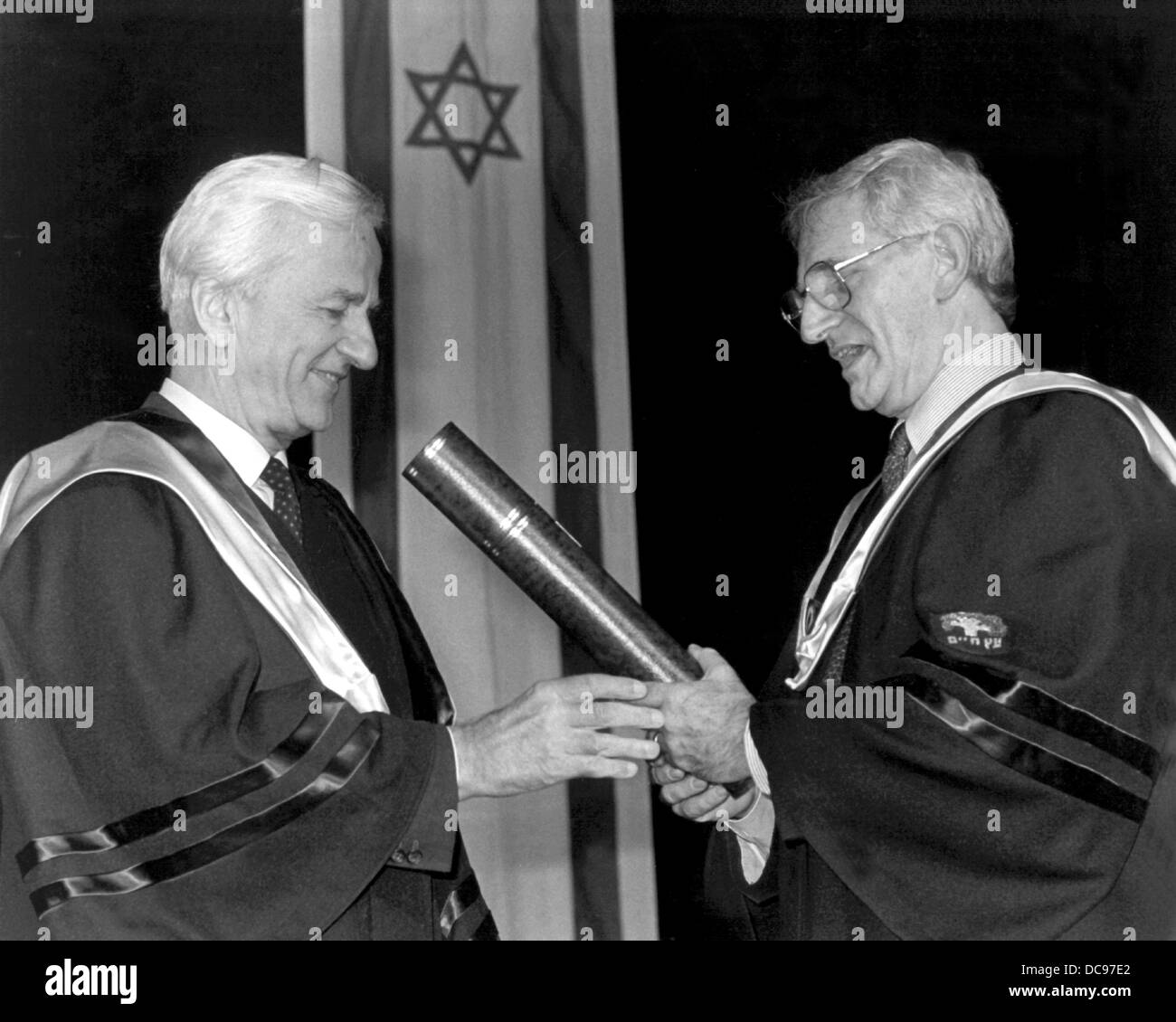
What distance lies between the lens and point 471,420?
11.1 ft

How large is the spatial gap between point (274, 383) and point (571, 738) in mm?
862

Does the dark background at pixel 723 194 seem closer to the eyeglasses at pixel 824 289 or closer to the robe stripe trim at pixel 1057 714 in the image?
the eyeglasses at pixel 824 289

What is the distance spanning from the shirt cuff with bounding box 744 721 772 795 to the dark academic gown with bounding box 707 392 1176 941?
22 millimetres

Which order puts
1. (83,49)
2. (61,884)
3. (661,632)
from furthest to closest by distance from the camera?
1. (83,49)
2. (661,632)
3. (61,884)

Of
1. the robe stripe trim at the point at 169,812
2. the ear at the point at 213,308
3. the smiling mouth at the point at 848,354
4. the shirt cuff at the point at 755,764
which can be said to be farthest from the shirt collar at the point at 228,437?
the smiling mouth at the point at 848,354

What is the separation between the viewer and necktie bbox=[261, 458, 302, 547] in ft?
10.3

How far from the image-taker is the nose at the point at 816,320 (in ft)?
11.0

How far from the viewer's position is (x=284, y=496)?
3.17 metres

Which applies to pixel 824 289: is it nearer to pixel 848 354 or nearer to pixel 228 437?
pixel 848 354

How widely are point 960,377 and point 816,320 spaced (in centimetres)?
33

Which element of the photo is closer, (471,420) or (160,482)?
(160,482)
